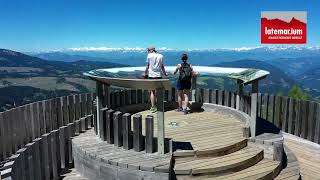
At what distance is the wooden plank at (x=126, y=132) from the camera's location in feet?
24.8

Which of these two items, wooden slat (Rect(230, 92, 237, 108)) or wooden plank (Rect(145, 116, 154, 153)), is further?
wooden slat (Rect(230, 92, 237, 108))

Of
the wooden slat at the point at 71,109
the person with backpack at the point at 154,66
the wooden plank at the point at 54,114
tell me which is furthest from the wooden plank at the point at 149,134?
the wooden slat at the point at 71,109

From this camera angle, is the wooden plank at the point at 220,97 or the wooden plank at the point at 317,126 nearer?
the wooden plank at the point at 317,126

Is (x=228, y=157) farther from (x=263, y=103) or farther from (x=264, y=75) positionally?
(x=263, y=103)

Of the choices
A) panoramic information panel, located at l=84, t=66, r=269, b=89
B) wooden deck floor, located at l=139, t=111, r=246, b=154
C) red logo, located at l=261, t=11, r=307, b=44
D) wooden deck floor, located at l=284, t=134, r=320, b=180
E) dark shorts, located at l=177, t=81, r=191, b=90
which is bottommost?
wooden deck floor, located at l=284, t=134, r=320, b=180

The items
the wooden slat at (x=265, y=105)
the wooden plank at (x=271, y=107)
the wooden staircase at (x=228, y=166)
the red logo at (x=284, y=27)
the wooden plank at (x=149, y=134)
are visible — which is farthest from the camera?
the red logo at (x=284, y=27)

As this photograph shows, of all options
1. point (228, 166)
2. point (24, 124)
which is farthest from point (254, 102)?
point (24, 124)

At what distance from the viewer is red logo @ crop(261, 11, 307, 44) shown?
24141 mm

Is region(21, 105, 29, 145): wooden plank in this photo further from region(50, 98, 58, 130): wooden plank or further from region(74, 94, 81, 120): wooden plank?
region(74, 94, 81, 120): wooden plank

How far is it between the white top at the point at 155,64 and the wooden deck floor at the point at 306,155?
465cm

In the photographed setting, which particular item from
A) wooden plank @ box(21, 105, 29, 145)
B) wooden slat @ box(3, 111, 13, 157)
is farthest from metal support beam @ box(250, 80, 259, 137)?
wooden slat @ box(3, 111, 13, 157)

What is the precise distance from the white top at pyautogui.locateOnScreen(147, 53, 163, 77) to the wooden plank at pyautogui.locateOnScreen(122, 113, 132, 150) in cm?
287

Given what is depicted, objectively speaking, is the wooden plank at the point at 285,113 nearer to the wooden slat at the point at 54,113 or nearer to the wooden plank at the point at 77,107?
the wooden plank at the point at 77,107

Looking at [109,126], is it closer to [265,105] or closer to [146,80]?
[146,80]
